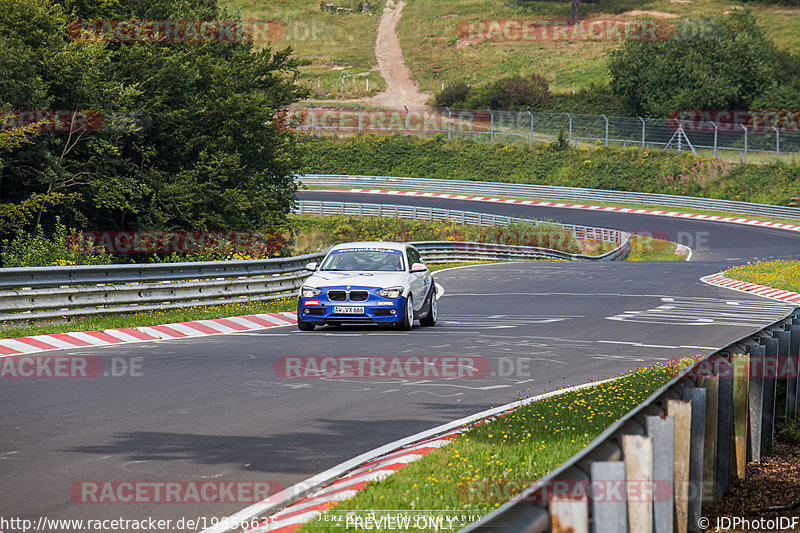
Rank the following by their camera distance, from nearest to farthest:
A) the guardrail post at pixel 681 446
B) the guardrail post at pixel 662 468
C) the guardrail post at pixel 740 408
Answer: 1. the guardrail post at pixel 662 468
2. the guardrail post at pixel 681 446
3. the guardrail post at pixel 740 408

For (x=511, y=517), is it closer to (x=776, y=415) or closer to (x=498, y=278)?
(x=776, y=415)

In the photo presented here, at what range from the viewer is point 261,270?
22562 millimetres

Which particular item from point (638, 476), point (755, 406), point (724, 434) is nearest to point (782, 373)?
point (755, 406)

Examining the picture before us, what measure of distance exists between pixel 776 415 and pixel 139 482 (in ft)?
20.9

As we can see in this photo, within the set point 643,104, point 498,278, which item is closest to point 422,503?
point 498,278

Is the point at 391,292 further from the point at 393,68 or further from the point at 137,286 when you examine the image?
the point at 393,68

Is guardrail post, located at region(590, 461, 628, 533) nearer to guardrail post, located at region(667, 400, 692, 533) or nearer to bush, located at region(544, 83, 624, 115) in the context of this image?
guardrail post, located at region(667, 400, 692, 533)

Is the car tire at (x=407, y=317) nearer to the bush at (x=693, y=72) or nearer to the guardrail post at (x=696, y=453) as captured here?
the guardrail post at (x=696, y=453)

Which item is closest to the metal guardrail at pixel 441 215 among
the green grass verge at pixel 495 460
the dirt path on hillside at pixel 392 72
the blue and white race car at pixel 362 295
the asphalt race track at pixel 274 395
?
the asphalt race track at pixel 274 395

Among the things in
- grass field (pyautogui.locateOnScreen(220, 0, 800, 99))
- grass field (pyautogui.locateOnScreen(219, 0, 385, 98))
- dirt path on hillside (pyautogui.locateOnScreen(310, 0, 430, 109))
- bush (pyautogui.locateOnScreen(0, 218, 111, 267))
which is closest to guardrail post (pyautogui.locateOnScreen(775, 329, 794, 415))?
bush (pyautogui.locateOnScreen(0, 218, 111, 267))

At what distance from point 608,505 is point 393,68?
4238 inches

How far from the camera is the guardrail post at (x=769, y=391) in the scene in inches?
343

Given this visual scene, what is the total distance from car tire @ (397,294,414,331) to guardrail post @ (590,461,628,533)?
13.8 m

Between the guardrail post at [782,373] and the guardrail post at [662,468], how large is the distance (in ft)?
15.3
